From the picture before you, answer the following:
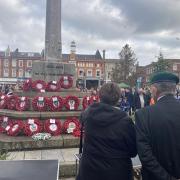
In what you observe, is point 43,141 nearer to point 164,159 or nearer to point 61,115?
point 61,115

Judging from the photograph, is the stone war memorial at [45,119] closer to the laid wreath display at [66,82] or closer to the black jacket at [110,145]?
the laid wreath display at [66,82]

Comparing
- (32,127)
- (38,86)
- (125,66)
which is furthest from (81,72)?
(32,127)

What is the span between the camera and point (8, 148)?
24.1 ft

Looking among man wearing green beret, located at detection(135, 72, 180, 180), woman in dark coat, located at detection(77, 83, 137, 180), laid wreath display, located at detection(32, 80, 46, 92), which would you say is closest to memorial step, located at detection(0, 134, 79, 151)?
laid wreath display, located at detection(32, 80, 46, 92)

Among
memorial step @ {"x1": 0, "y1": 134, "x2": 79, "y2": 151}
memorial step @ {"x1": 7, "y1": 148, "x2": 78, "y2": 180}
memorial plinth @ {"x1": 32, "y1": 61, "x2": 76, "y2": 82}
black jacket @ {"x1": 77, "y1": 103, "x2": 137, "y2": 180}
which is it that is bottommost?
memorial step @ {"x1": 7, "y1": 148, "x2": 78, "y2": 180}

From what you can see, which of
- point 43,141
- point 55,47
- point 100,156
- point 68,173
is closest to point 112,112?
point 100,156

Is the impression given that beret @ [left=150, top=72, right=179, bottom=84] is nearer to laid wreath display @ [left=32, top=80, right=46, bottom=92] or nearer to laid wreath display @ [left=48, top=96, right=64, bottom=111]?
laid wreath display @ [left=48, top=96, right=64, bottom=111]

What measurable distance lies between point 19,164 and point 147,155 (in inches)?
71.4

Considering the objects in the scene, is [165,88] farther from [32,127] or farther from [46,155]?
[32,127]

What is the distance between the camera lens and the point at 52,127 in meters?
8.27

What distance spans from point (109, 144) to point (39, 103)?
19.8 feet

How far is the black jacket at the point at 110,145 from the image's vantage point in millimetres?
3201

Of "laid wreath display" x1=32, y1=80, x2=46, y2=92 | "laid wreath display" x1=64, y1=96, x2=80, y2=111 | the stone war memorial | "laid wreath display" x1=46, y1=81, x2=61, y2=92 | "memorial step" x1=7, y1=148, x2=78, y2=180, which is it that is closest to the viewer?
"memorial step" x1=7, y1=148, x2=78, y2=180

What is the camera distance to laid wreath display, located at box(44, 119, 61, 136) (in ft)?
26.9
